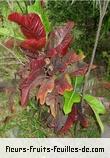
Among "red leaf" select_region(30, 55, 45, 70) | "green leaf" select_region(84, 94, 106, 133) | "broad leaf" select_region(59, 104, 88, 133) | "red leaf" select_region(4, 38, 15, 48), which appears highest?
"red leaf" select_region(4, 38, 15, 48)

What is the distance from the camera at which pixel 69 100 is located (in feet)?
10.2

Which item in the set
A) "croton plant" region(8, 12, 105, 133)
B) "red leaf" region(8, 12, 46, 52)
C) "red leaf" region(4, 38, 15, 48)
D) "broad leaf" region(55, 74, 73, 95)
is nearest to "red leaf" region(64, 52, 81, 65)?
"croton plant" region(8, 12, 105, 133)

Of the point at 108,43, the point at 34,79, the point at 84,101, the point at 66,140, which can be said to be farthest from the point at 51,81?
the point at 108,43

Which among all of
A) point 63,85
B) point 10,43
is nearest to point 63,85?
point 63,85

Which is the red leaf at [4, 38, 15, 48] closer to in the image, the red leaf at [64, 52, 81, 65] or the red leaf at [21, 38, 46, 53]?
the red leaf at [21, 38, 46, 53]

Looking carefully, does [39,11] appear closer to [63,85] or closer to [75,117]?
[63,85]

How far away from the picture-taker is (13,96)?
3477mm

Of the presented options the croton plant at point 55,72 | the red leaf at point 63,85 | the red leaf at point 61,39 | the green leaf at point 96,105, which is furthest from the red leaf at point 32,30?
the green leaf at point 96,105

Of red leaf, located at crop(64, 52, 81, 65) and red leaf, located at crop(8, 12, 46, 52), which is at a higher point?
red leaf, located at crop(8, 12, 46, 52)

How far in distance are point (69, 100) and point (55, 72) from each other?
10.7 inches

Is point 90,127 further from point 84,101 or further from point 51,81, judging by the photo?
point 51,81

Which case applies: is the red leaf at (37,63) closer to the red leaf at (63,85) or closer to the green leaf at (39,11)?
the red leaf at (63,85)

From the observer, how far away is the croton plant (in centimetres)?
309

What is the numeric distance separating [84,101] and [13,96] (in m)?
0.66
